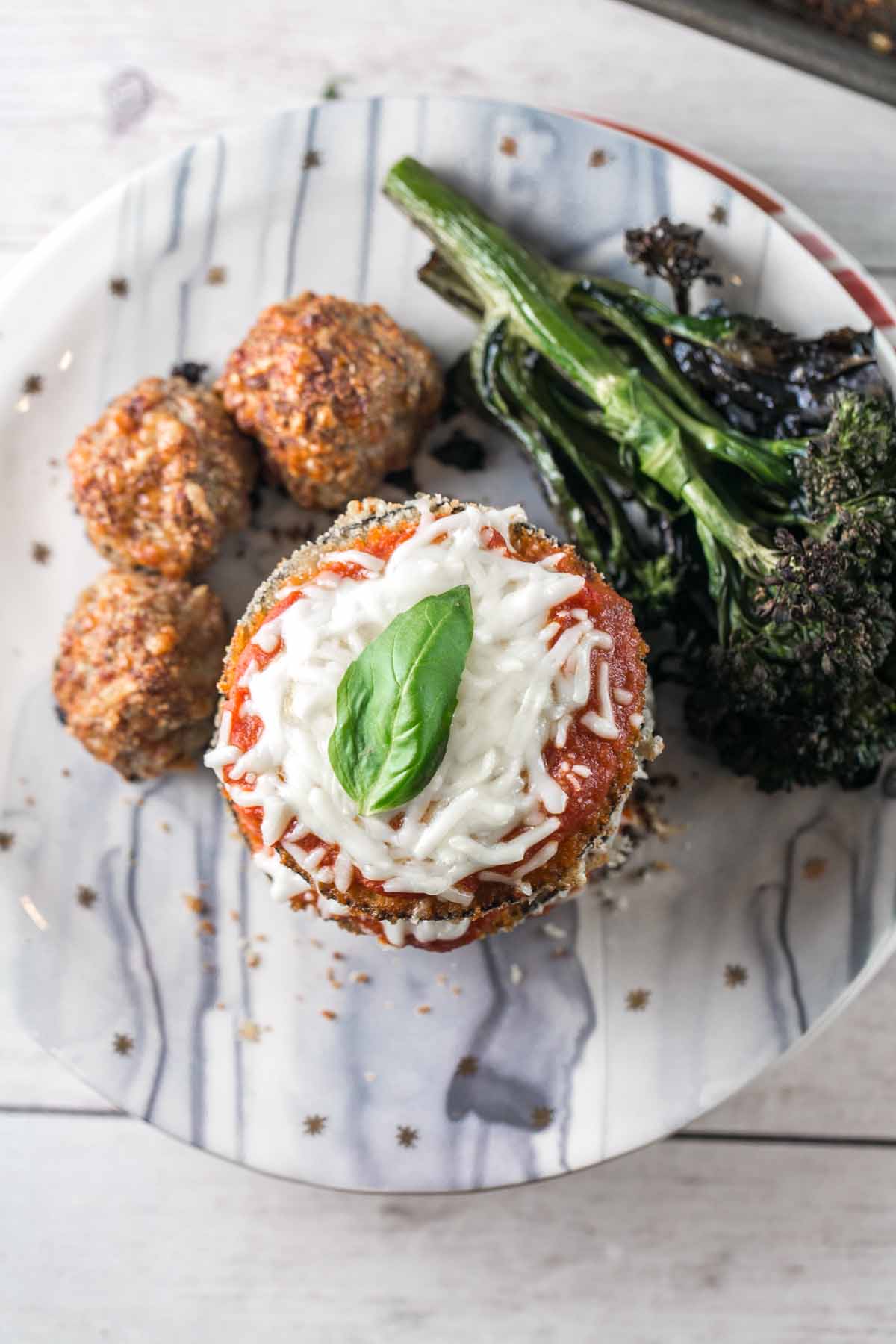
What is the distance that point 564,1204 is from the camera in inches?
153

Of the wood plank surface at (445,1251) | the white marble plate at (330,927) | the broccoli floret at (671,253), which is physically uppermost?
the broccoli floret at (671,253)

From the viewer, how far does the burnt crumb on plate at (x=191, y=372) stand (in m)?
3.76

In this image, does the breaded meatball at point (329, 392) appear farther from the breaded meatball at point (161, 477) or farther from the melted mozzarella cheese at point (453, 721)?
the melted mozzarella cheese at point (453, 721)

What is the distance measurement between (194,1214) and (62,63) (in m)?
3.99

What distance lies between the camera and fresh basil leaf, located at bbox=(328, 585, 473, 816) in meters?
2.52

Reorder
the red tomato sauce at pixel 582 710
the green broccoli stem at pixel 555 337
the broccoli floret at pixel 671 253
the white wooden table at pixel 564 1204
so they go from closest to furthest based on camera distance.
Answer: the red tomato sauce at pixel 582 710 → the green broccoli stem at pixel 555 337 → the broccoli floret at pixel 671 253 → the white wooden table at pixel 564 1204

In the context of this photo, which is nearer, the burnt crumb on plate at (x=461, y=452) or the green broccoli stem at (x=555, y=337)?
the green broccoli stem at (x=555, y=337)

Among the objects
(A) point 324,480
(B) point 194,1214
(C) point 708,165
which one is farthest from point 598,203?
(B) point 194,1214

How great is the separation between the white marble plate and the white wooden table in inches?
17.1

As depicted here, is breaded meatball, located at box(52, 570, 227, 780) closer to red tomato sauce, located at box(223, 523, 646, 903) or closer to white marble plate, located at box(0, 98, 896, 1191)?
white marble plate, located at box(0, 98, 896, 1191)

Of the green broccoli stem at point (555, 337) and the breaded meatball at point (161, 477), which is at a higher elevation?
the green broccoli stem at point (555, 337)

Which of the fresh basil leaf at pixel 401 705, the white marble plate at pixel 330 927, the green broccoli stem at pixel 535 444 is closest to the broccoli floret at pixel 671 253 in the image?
the white marble plate at pixel 330 927

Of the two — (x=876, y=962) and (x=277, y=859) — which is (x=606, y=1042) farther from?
(x=277, y=859)

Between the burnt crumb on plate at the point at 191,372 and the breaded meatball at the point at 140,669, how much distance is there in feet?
2.20
